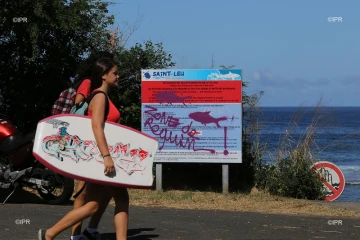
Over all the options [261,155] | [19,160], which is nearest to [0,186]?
[19,160]

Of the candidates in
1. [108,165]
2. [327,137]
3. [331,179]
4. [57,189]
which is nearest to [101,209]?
[108,165]

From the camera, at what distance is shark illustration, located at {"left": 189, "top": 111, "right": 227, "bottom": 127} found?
13.2m

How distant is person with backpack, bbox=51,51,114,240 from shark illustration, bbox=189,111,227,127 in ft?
11.8

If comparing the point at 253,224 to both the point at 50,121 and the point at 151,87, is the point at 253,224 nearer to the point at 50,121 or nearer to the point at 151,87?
the point at 50,121

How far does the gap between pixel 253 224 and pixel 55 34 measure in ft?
21.2

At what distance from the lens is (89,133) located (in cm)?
689

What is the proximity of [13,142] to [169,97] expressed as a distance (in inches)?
129

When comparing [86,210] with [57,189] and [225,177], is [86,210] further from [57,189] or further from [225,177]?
[225,177]

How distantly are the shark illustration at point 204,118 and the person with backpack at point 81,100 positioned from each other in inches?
142

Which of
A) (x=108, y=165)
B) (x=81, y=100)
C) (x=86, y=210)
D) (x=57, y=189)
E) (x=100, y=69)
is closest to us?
(x=108, y=165)

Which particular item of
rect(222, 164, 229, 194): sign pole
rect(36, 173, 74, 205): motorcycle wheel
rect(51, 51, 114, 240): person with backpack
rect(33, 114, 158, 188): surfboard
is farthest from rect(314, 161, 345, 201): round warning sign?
rect(33, 114, 158, 188): surfboard

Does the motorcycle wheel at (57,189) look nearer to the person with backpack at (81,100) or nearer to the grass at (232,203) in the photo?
the grass at (232,203)

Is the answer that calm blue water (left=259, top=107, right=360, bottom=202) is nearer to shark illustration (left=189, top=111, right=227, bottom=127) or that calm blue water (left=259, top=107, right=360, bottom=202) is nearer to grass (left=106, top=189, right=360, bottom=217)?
shark illustration (left=189, top=111, right=227, bottom=127)

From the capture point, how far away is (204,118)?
1325 centimetres
